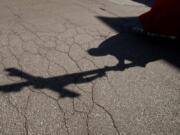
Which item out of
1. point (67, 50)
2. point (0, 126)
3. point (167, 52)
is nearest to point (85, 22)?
point (67, 50)

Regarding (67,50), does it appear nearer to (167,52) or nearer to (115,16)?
(167,52)

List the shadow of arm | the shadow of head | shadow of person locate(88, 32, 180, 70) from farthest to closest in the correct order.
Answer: the shadow of head, shadow of person locate(88, 32, 180, 70), the shadow of arm

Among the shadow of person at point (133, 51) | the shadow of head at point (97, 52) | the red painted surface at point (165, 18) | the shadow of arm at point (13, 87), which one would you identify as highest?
the red painted surface at point (165, 18)

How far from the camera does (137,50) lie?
526 centimetres

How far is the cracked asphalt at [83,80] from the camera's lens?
3.19 meters

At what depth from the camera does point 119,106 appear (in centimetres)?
352

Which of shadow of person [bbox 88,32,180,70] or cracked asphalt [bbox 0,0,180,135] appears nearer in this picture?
cracked asphalt [bbox 0,0,180,135]

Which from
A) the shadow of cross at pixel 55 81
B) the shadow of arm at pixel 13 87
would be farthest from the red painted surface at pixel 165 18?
the shadow of arm at pixel 13 87

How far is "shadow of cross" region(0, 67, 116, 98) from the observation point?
3734 mm

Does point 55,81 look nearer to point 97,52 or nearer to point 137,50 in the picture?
Answer: point 97,52

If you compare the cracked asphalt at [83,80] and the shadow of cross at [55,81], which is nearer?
→ the cracked asphalt at [83,80]

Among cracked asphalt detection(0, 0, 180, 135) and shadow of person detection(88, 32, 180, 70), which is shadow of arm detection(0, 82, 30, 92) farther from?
shadow of person detection(88, 32, 180, 70)

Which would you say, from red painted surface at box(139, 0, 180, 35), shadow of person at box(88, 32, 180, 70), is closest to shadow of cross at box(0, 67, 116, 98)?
shadow of person at box(88, 32, 180, 70)

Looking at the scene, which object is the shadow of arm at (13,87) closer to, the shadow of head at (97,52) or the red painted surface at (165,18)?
the shadow of head at (97,52)
